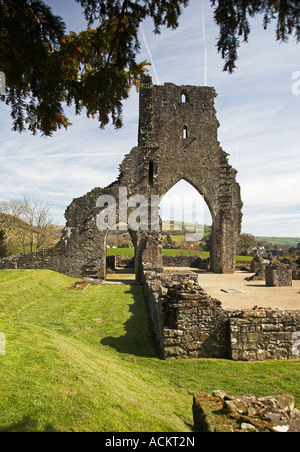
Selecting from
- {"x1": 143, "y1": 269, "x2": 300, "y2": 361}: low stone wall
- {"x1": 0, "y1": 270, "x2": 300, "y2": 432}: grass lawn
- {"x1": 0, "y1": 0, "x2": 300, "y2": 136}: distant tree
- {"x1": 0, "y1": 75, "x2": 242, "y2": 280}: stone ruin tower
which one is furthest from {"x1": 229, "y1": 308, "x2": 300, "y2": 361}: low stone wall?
{"x1": 0, "y1": 75, "x2": 242, "y2": 280}: stone ruin tower

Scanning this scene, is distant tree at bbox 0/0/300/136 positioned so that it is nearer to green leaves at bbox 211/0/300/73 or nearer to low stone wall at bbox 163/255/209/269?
green leaves at bbox 211/0/300/73

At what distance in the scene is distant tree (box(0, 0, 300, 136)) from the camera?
2936 mm

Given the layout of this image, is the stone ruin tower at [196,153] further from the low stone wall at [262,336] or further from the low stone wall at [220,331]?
the low stone wall at [262,336]

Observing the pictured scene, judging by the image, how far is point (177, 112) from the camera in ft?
82.3

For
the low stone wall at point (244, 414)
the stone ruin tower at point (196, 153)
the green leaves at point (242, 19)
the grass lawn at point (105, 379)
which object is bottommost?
the grass lawn at point (105, 379)

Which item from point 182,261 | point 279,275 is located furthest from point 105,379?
point 182,261

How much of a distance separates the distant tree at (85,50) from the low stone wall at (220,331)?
159 inches

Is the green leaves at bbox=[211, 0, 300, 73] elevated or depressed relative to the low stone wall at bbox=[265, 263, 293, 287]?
elevated

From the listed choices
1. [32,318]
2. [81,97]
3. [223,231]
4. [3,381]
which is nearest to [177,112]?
[223,231]

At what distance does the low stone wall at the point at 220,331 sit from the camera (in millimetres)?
6312

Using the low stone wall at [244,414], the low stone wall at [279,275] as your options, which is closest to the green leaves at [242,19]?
the low stone wall at [244,414]

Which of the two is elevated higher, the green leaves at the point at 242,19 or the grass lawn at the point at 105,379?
the green leaves at the point at 242,19

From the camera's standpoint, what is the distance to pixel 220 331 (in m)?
6.50

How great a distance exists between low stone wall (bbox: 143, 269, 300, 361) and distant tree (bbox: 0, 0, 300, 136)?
13.3ft
